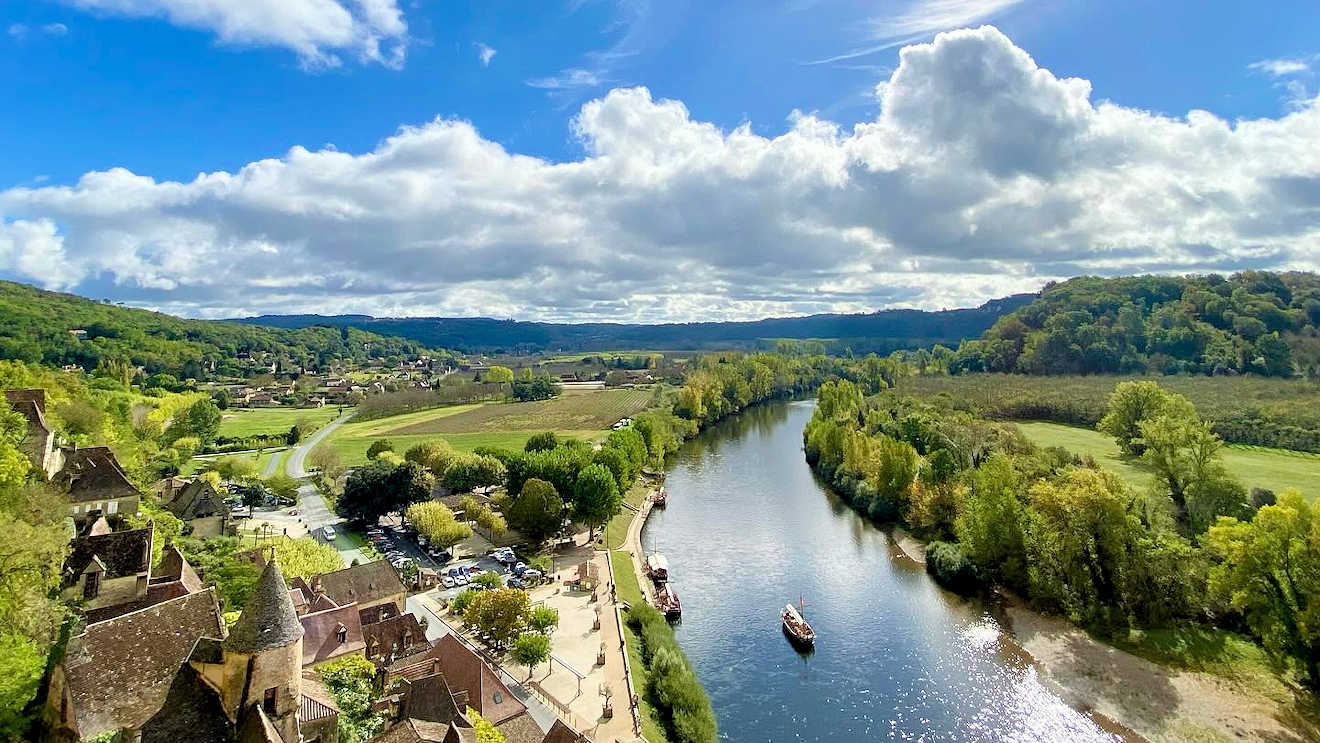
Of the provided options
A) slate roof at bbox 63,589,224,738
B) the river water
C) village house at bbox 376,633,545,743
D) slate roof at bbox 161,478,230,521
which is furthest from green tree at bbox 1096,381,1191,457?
slate roof at bbox 161,478,230,521

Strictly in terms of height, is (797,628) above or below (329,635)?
below

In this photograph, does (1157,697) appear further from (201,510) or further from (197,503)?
(197,503)

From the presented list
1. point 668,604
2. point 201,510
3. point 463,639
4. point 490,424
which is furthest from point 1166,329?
point 201,510

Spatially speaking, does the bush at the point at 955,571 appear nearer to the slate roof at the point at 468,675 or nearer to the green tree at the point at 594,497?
the green tree at the point at 594,497

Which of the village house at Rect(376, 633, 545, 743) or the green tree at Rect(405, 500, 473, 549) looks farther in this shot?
the green tree at Rect(405, 500, 473, 549)

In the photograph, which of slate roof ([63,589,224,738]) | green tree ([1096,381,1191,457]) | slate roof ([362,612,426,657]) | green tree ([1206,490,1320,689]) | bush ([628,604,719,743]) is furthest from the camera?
green tree ([1096,381,1191,457])

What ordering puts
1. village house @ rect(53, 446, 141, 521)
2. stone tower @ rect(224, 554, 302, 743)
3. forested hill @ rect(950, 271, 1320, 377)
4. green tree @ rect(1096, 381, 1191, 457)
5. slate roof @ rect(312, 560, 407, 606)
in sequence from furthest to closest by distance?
forested hill @ rect(950, 271, 1320, 377) → green tree @ rect(1096, 381, 1191, 457) → slate roof @ rect(312, 560, 407, 606) → village house @ rect(53, 446, 141, 521) → stone tower @ rect(224, 554, 302, 743)

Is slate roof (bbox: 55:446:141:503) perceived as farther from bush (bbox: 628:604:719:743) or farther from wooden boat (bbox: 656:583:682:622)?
wooden boat (bbox: 656:583:682:622)
